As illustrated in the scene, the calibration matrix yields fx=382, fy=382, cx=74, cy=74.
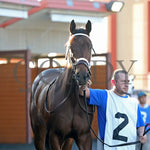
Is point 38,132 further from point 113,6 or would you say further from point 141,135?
point 113,6

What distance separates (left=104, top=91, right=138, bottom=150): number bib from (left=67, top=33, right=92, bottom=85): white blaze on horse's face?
45 centimetres

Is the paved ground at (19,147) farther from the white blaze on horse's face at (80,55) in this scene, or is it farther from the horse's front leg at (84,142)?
the white blaze on horse's face at (80,55)

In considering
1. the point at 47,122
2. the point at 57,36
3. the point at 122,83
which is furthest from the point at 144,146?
the point at 57,36

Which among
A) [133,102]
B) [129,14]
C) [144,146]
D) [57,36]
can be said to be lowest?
[144,146]

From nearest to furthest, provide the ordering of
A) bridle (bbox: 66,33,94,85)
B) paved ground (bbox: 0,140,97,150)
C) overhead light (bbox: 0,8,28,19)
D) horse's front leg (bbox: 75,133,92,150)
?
bridle (bbox: 66,33,94,85)
horse's front leg (bbox: 75,133,92,150)
overhead light (bbox: 0,8,28,19)
paved ground (bbox: 0,140,97,150)

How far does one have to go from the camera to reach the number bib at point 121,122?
3.84 meters

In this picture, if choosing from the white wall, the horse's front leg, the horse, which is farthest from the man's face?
the white wall

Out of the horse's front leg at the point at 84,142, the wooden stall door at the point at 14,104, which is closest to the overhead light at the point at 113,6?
the wooden stall door at the point at 14,104

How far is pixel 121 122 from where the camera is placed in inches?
151

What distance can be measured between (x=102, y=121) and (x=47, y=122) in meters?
0.70

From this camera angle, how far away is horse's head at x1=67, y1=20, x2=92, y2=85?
3.69 meters

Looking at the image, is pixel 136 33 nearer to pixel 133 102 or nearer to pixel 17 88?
pixel 17 88

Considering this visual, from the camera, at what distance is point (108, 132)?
3883 mm

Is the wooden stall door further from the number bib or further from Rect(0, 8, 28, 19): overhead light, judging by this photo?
the number bib
